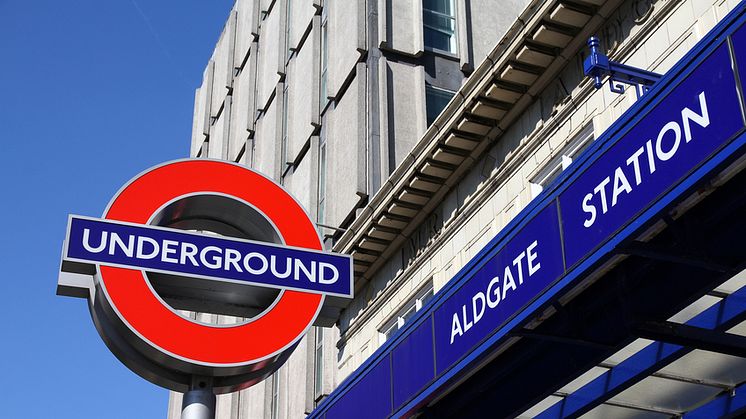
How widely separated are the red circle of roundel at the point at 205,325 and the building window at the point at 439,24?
2031 centimetres

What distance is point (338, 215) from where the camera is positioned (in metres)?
28.3

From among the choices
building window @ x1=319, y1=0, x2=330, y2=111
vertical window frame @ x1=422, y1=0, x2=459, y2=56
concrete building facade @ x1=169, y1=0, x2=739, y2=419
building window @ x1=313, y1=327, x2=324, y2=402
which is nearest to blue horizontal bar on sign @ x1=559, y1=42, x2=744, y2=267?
concrete building facade @ x1=169, y1=0, x2=739, y2=419

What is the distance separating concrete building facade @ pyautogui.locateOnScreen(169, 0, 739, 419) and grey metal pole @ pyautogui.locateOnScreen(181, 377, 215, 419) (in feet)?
28.7

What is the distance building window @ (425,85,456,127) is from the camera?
96.4 feet

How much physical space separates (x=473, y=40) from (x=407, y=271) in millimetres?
11002

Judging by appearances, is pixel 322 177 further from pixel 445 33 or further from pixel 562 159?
pixel 562 159

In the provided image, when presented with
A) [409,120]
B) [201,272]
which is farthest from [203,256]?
[409,120]

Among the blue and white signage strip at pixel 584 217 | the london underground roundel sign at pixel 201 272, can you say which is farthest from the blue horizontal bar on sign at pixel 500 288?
the london underground roundel sign at pixel 201 272

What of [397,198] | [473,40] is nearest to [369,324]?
[397,198]

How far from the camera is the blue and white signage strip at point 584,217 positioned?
26.9 feet

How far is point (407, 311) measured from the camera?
74.5 feet

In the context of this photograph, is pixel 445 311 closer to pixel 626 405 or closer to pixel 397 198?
pixel 626 405

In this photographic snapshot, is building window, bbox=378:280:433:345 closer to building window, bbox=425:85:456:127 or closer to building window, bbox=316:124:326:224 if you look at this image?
building window, bbox=316:124:326:224

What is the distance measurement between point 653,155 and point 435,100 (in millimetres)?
21105
